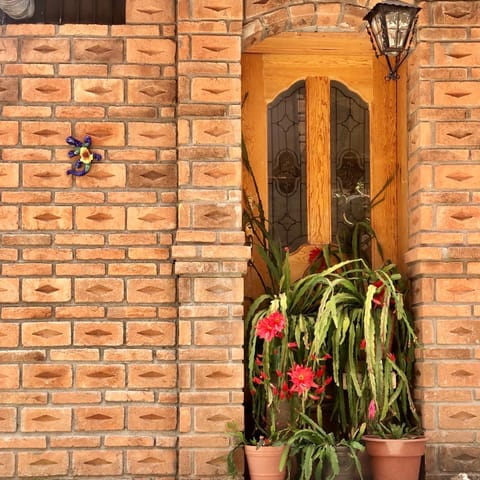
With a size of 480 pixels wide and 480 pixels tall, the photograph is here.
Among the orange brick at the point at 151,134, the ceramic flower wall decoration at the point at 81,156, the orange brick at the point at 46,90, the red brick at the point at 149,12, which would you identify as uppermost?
the red brick at the point at 149,12

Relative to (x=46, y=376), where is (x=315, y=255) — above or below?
above

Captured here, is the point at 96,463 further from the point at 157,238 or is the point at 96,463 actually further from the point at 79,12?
the point at 79,12

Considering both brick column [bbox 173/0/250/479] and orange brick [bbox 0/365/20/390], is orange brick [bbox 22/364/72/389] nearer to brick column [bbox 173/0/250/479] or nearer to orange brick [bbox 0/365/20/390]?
orange brick [bbox 0/365/20/390]

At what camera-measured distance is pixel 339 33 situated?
679 centimetres

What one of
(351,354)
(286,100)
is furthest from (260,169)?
(351,354)

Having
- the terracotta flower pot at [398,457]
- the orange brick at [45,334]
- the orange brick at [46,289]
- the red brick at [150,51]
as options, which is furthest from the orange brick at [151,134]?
the terracotta flower pot at [398,457]

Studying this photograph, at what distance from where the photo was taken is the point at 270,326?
20.2 feet

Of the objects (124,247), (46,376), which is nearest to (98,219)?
(124,247)

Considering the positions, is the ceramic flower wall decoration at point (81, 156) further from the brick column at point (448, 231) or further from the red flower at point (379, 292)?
the brick column at point (448, 231)

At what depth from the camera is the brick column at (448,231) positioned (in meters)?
6.33

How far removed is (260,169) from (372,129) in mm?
778

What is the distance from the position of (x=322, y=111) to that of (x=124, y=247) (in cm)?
162

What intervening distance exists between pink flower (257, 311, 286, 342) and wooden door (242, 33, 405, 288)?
2.70 feet

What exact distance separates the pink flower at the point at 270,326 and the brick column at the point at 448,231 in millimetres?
874
